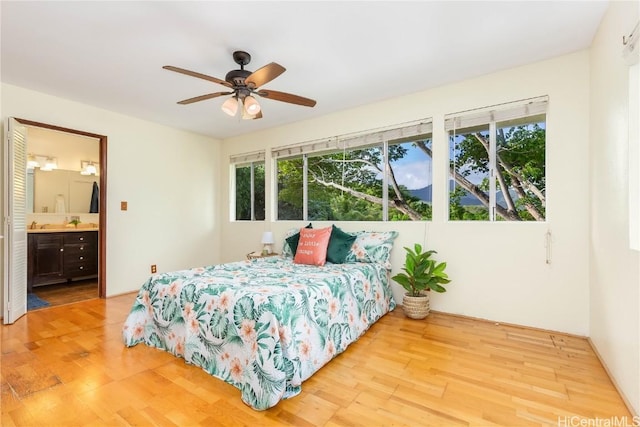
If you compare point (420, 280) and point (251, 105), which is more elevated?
point (251, 105)

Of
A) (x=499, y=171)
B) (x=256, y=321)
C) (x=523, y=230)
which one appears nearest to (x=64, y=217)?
(x=256, y=321)

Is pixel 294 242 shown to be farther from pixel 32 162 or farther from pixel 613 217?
pixel 32 162

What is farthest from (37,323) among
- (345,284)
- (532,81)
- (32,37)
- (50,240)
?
(532,81)

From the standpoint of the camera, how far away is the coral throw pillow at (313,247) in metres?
3.23

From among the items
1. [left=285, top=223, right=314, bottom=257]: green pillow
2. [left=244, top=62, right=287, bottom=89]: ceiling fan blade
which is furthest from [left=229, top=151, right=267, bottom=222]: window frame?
[left=244, top=62, right=287, bottom=89]: ceiling fan blade

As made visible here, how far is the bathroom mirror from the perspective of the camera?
4.73m

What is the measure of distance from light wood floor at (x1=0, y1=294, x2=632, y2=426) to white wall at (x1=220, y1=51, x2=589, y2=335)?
1.01 ft

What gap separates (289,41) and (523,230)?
8.68 feet

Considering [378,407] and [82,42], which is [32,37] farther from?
[378,407]

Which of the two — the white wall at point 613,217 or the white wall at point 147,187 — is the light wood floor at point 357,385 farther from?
the white wall at point 147,187

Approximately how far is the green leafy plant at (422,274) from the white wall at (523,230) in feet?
0.77

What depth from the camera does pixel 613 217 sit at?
6.22ft

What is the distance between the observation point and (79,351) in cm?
232

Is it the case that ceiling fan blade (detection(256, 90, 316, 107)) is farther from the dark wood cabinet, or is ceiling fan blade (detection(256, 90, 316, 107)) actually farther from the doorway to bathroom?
the dark wood cabinet
